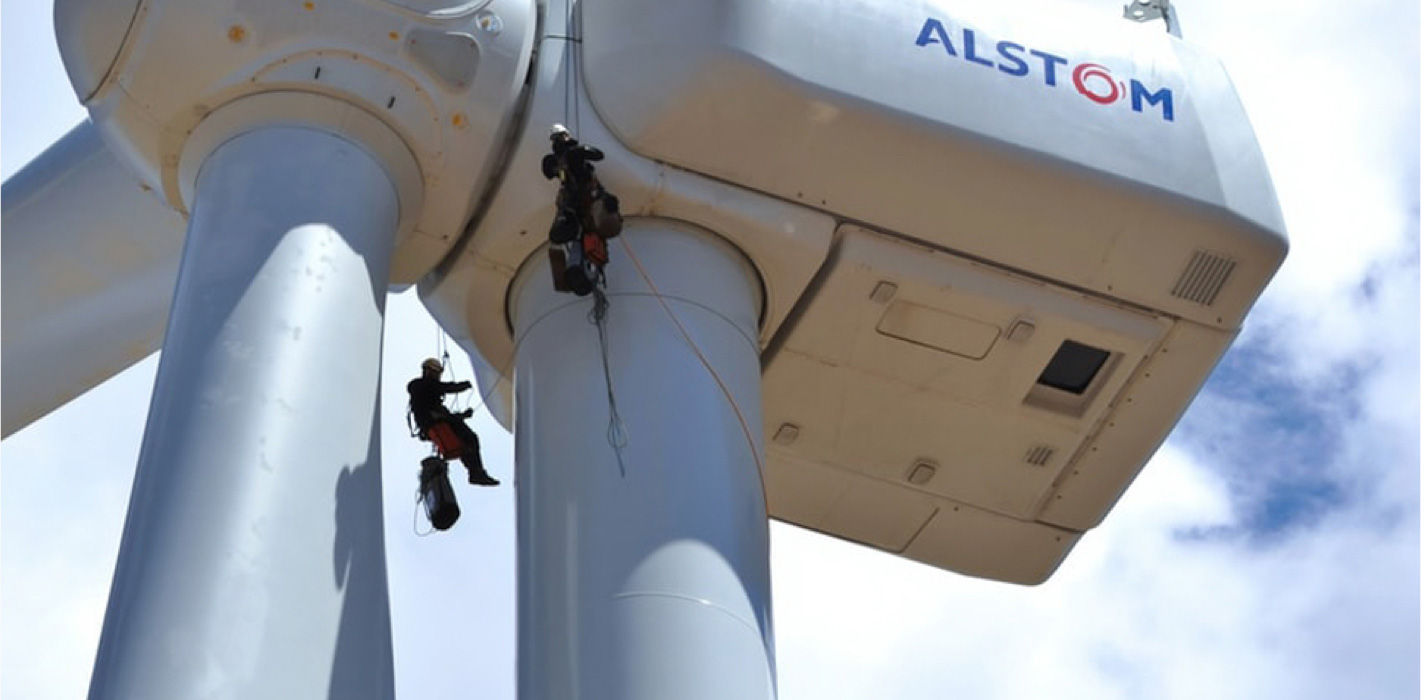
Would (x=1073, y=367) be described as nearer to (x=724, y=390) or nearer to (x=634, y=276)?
(x=724, y=390)

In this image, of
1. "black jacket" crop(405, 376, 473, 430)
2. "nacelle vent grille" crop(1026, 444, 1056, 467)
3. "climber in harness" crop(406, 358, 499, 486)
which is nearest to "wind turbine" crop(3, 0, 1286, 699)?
"nacelle vent grille" crop(1026, 444, 1056, 467)

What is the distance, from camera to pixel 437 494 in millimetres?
11945

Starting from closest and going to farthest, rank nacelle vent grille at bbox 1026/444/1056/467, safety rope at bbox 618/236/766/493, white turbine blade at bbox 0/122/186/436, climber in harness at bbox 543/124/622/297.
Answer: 1. climber in harness at bbox 543/124/622/297
2. safety rope at bbox 618/236/766/493
3. white turbine blade at bbox 0/122/186/436
4. nacelle vent grille at bbox 1026/444/1056/467

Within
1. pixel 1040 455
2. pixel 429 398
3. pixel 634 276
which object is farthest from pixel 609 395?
pixel 1040 455

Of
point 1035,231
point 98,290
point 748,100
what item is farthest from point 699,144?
point 98,290

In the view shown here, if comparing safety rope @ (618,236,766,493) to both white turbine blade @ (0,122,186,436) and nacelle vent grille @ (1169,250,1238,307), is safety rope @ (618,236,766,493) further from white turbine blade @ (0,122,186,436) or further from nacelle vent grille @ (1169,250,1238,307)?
white turbine blade @ (0,122,186,436)

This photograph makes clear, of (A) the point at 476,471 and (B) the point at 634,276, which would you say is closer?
(A) the point at 476,471

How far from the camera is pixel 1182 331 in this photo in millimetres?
13875

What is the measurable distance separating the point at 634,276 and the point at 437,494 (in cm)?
178

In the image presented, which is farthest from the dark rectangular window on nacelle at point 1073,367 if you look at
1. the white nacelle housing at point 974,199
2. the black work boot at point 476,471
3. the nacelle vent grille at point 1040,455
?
the black work boot at point 476,471

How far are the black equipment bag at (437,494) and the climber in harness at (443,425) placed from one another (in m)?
0.15

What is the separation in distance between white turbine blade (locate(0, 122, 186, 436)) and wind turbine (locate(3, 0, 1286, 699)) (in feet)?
0.09

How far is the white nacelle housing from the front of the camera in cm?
1292

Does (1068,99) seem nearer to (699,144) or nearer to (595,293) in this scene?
(699,144)
